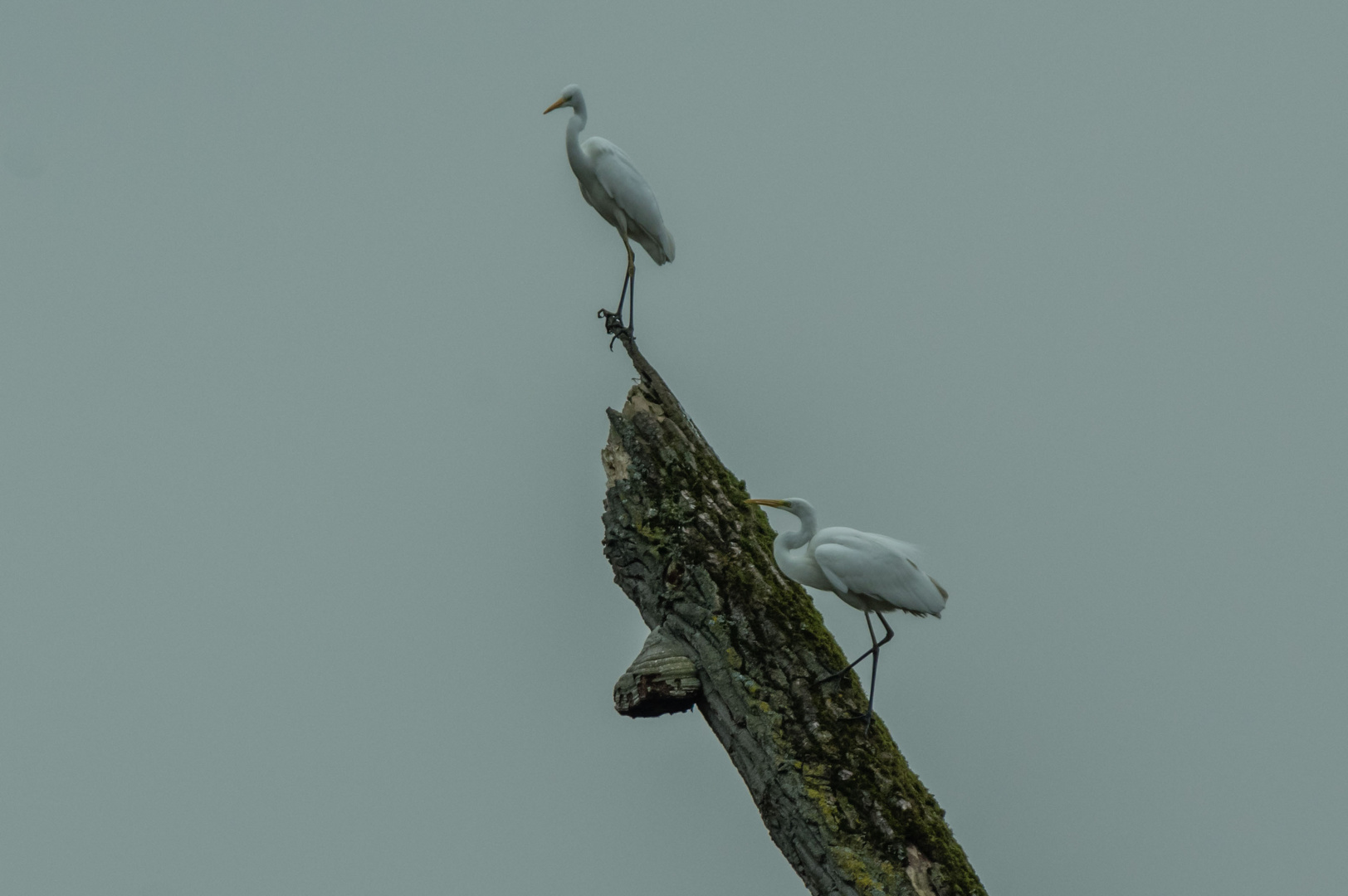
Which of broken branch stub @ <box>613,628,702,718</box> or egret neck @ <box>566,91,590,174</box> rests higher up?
egret neck @ <box>566,91,590,174</box>

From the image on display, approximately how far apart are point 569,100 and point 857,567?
4.94 metres

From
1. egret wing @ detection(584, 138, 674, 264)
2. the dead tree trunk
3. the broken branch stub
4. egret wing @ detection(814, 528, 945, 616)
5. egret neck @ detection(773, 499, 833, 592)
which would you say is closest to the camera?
the dead tree trunk

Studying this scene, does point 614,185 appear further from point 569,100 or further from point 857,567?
point 857,567

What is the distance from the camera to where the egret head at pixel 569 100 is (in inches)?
384

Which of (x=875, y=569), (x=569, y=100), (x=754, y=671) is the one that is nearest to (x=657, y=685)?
(x=754, y=671)

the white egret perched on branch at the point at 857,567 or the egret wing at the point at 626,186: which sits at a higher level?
the egret wing at the point at 626,186

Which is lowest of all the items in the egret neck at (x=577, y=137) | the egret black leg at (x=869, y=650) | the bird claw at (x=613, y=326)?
the egret black leg at (x=869, y=650)

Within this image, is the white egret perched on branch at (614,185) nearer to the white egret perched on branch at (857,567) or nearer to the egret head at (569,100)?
the egret head at (569,100)

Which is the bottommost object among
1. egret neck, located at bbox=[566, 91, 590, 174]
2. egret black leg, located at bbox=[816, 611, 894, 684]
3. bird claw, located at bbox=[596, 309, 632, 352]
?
egret black leg, located at bbox=[816, 611, 894, 684]

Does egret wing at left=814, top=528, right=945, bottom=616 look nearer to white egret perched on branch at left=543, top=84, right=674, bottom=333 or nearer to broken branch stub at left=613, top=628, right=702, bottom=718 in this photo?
broken branch stub at left=613, top=628, right=702, bottom=718

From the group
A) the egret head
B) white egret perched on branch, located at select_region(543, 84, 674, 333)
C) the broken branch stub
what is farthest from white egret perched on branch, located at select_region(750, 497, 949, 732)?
the egret head

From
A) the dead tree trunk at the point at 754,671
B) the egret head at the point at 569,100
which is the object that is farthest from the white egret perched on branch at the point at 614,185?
the dead tree trunk at the point at 754,671

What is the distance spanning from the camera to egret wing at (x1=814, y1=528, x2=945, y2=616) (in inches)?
279

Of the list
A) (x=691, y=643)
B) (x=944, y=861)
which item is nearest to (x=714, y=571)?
(x=691, y=643)
